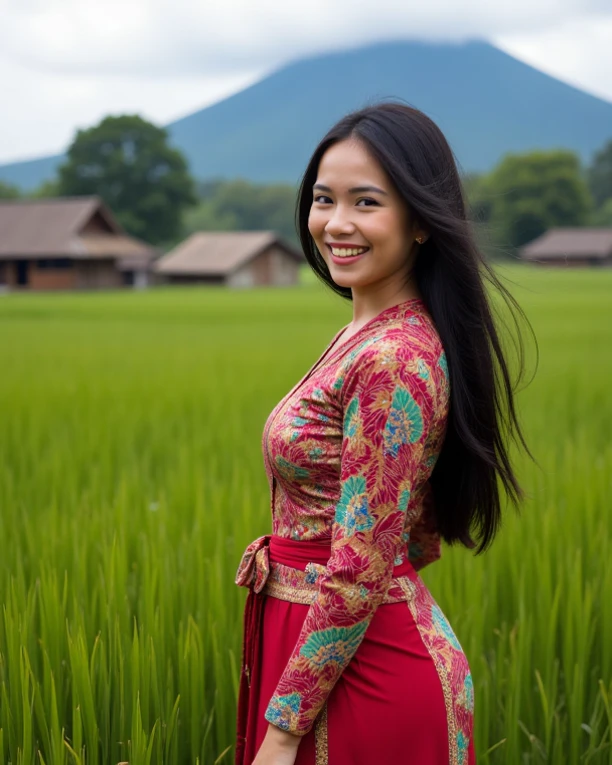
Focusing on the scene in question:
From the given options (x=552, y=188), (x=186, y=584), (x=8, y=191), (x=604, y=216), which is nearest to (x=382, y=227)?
(x=186, y=584)

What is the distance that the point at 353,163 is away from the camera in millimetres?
1196

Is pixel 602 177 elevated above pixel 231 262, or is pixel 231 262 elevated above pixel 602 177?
pixel 602 177

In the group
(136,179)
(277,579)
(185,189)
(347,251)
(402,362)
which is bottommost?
(277,579)

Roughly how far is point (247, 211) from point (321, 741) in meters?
73.1

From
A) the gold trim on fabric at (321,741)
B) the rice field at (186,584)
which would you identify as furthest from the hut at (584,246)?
the gold trim on fabric at (321,741)

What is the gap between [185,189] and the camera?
1805 inches

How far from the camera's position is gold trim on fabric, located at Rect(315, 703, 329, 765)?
1146 millimetres

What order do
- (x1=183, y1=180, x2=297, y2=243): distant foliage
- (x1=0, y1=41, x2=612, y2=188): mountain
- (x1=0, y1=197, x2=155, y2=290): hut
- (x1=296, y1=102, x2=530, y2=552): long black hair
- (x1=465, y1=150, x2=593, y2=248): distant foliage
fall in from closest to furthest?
1. (x1=296, y1=102, x2=530, y2=552): long black hair
2. (x1=0, y1=197, x2=155, y2=290): hut
3. (x1=465, y1=150, x2=593, y2=248): distant foliage
4. (x1=183, y1=180, x2=297, y2=243): distant foliage
5. (x1=0, y1=41, x2=612, y2=188): mountain

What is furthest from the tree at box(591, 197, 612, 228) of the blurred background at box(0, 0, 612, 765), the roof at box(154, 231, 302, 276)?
the blurred background at box(0, 0, 612, 765)

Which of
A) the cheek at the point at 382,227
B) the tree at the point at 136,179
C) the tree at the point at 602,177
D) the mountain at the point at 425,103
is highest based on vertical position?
the mountain at the point at 425,103

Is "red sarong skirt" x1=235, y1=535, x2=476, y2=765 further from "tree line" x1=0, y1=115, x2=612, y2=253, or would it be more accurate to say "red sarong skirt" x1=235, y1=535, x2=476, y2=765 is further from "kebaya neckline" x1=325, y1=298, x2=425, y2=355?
"tree line" x1=0, y1=115, x2=612, y2=253

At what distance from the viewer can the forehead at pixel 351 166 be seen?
1.19m

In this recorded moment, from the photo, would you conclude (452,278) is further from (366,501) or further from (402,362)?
(366,501)

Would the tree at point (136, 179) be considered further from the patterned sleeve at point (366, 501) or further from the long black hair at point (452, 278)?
the patterned sleeve at point (366, 501)
